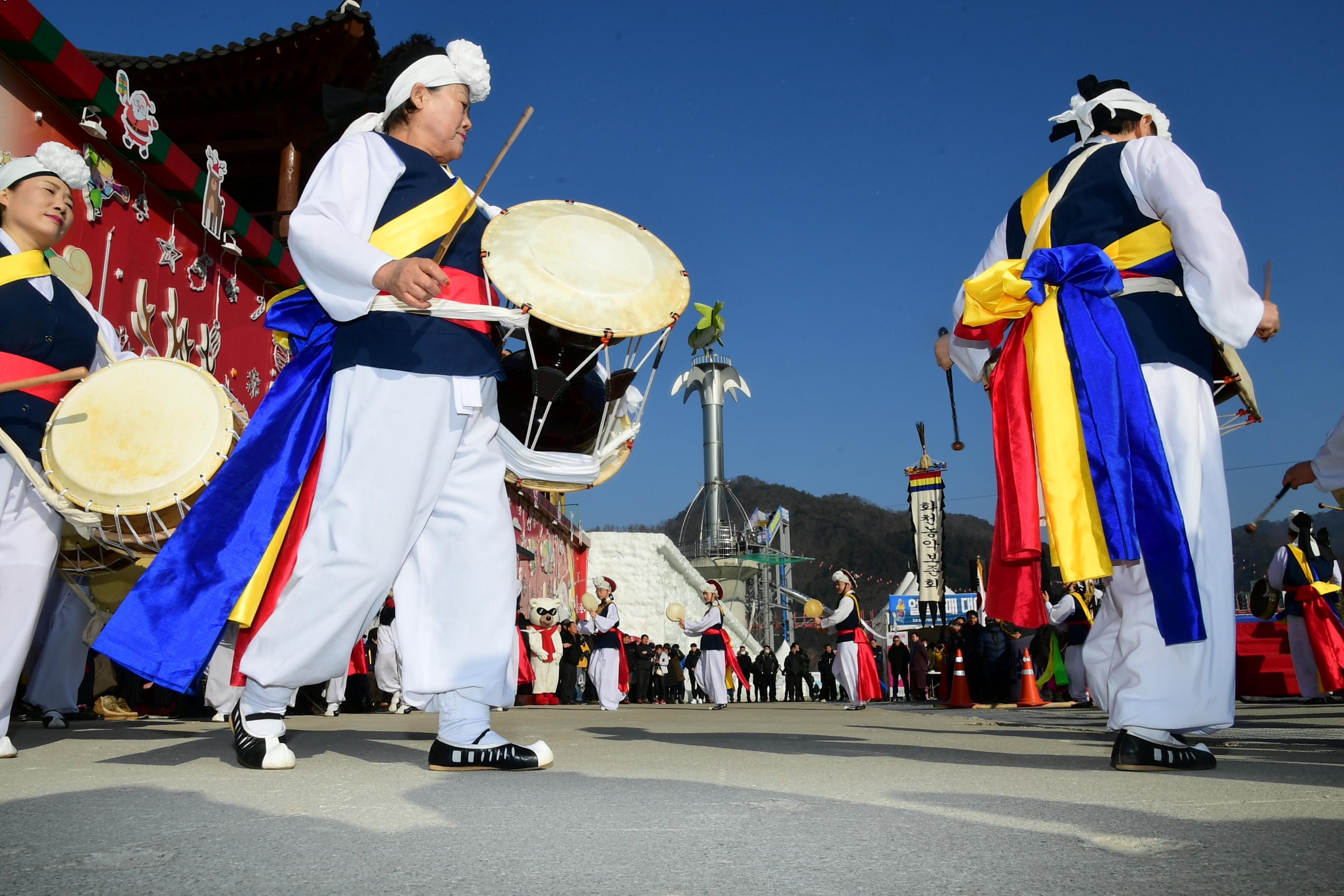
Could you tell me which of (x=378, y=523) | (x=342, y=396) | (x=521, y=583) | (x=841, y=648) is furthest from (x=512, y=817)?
(x=521, y=583)

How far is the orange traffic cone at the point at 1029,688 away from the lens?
1069cm

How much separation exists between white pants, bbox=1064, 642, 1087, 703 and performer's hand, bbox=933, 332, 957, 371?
729cm

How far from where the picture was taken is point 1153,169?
8.91ft

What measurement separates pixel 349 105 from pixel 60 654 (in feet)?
11.7

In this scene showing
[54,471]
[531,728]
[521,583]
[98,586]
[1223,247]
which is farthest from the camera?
[521,583]

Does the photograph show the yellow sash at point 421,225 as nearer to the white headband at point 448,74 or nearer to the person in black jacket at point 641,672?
the white headband at point 448,74

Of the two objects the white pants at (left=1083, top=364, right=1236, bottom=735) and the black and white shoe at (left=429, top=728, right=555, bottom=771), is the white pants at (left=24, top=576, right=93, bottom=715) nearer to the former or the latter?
the black and white shoe at (left=429, top=728, right=555, bottom=771)

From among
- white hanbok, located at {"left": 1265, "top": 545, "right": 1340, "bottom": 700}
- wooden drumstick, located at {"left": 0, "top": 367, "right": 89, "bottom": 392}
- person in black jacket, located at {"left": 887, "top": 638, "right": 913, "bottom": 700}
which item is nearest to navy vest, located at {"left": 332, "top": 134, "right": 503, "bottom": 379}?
wooden drumstick, located at {"left": 0, "top": 367, "right": 89, "bottom": 392}

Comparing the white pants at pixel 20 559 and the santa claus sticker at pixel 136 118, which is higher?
the santa claus sticker at pixel 136 118

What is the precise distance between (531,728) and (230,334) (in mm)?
4206

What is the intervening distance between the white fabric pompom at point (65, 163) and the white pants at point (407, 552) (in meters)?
2.29

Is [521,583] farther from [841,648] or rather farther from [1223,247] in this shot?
[1223,247]

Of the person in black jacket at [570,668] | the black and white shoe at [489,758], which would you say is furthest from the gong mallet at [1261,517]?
the person in black jacket at [570,668]

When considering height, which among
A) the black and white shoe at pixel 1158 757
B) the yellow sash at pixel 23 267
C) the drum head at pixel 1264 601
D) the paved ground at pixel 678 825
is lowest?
the paved ground at pixel 678 825
